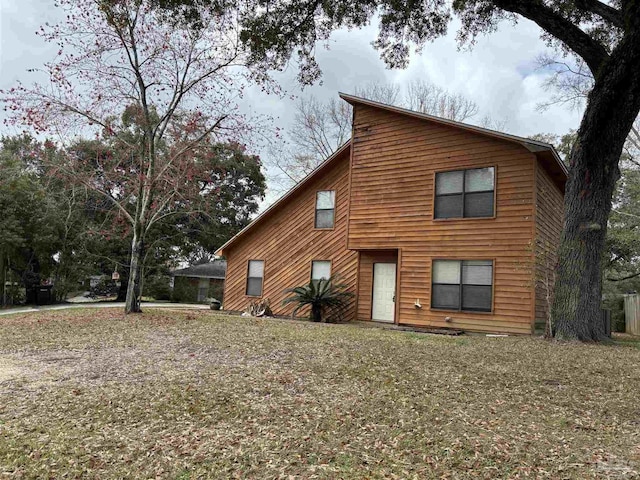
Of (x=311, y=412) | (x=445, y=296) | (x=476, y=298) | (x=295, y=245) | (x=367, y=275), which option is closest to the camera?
(x=311, y=412)

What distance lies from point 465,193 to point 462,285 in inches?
91.5

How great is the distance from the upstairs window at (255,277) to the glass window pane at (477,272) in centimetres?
711

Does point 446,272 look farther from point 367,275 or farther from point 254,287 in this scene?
point 254,287

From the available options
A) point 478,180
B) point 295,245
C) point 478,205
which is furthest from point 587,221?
point 295,245

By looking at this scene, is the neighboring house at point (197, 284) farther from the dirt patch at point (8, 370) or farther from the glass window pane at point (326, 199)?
the dirt patch at point (8, 370)

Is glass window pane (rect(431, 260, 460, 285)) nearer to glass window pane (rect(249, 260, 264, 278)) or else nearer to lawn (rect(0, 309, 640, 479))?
lawn (rect(0, 309, 640, 479))

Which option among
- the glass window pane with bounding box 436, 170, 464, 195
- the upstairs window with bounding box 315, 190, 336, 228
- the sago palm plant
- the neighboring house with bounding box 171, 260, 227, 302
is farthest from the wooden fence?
the neighboring house with bounding box 171, 260, 227, 302

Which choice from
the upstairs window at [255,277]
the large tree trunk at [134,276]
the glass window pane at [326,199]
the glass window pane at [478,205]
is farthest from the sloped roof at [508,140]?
the large tree trunk at [134,276]

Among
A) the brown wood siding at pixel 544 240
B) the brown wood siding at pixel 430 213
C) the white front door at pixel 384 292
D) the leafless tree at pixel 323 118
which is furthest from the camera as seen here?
the leafless tree at pixel 323 118

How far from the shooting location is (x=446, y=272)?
37.5 feet

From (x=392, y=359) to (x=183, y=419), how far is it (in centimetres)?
343

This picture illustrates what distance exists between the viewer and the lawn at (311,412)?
311cm

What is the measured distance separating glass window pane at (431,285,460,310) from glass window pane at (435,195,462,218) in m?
1.84

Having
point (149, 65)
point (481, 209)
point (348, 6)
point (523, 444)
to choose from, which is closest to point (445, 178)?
point (481, 209)
